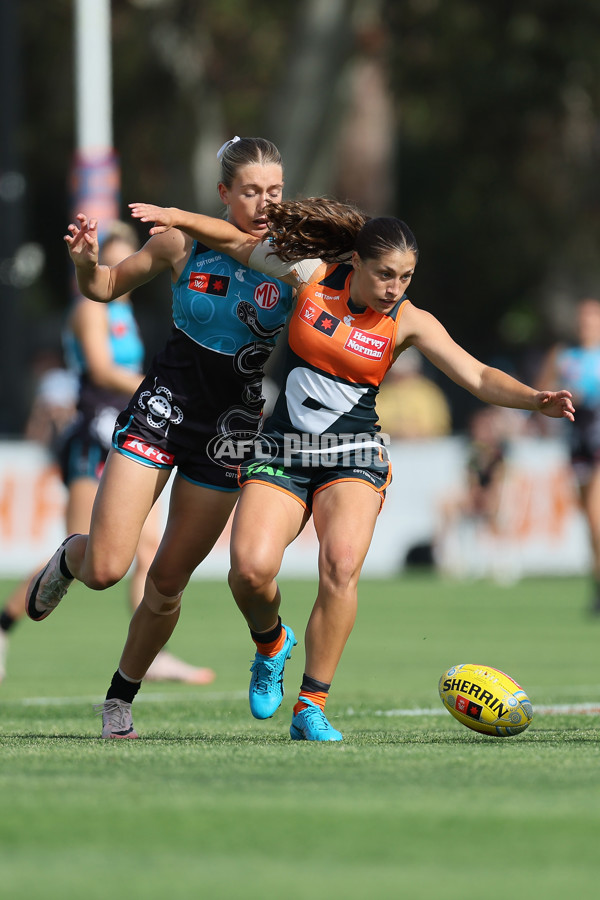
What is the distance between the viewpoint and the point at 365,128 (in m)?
34.6

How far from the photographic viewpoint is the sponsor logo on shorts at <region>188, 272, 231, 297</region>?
21.2ft

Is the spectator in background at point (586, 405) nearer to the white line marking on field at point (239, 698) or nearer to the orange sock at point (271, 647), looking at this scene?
the white line marking on field at point (239, 698)

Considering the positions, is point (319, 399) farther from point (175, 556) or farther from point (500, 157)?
point (500, 157)

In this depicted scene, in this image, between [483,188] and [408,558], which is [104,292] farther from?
[483,188]

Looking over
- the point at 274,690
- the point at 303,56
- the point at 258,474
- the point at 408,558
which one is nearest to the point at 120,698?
the point at 274,690

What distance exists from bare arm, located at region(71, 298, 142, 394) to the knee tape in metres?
2.27

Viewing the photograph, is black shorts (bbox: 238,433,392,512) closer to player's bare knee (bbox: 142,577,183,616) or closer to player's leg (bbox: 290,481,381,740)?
player's leg (bbox: 290,481,381,740)

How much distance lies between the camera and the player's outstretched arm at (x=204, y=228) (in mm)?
6152

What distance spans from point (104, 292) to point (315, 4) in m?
17.6

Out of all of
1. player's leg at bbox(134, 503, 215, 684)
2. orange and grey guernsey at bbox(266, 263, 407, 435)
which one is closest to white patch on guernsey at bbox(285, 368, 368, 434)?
orange and grey guernsey at bbox(266, 263, 407, 435)

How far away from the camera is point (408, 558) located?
19.4 m

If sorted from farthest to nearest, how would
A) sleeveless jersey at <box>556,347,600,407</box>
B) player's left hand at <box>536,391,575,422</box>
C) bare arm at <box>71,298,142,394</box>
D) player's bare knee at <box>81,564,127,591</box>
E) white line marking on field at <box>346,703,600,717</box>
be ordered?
sleeveless jersey at <box>556,347,600,407</box>, bare arm at <box>71,298,142,394</box>, white line marking on field at <box>346,703,600,717</box>, player's bare knee at <box>81,564,127,591</box>, player's left hand at <box>536,391,575,422</box>

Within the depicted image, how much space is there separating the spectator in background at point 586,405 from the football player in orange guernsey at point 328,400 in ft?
24.7

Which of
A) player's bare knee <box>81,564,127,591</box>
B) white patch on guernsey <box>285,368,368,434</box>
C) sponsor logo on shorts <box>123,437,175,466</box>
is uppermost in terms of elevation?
white patch on guernsey <box>285,368,368,434</box>
